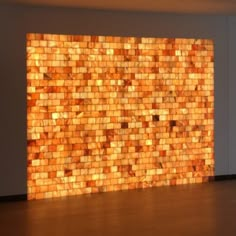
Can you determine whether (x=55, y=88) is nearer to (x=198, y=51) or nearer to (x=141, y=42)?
(x=141, y=42)

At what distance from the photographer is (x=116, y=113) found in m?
8.17

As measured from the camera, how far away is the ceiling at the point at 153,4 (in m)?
7.28

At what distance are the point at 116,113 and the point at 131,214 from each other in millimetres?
1840

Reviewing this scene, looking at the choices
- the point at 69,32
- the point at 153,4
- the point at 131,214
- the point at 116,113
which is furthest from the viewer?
the point at 116,113

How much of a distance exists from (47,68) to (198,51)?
2268 mm

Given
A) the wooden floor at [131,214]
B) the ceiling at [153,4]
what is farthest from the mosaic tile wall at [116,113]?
the ceiling at [153,4]
